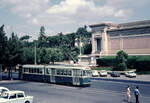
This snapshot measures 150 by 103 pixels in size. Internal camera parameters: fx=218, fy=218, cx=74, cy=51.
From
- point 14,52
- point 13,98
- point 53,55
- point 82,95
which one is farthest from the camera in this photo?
point 53,55

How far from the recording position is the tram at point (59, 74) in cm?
3008

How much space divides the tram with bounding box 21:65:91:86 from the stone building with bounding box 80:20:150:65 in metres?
37.8

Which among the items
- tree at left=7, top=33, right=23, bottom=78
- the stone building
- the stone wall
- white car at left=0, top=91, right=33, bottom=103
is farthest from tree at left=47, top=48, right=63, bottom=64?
white car at left=0, top=91, right=33, bottom=103

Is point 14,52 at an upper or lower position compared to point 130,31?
lower

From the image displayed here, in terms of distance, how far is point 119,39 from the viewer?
235ft

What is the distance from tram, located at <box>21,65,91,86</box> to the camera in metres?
30.1

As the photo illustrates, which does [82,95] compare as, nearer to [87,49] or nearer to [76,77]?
[76,77]

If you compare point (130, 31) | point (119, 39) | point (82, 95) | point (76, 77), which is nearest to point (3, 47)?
point (76, 77)

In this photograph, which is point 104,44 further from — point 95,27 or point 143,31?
point 143,31

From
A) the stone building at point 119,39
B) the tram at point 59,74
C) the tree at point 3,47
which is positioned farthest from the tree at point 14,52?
the stone building at point 119,39

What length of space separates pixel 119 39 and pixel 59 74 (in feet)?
140

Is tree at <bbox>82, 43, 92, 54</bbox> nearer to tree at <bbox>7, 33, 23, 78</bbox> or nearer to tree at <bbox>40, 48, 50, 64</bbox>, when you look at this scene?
tree at <bbox>40, 48, 50, 64</bbox>

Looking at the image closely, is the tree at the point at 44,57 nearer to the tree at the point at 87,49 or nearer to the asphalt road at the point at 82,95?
the tree at the point at 87,49

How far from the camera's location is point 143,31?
64250 millimetres
